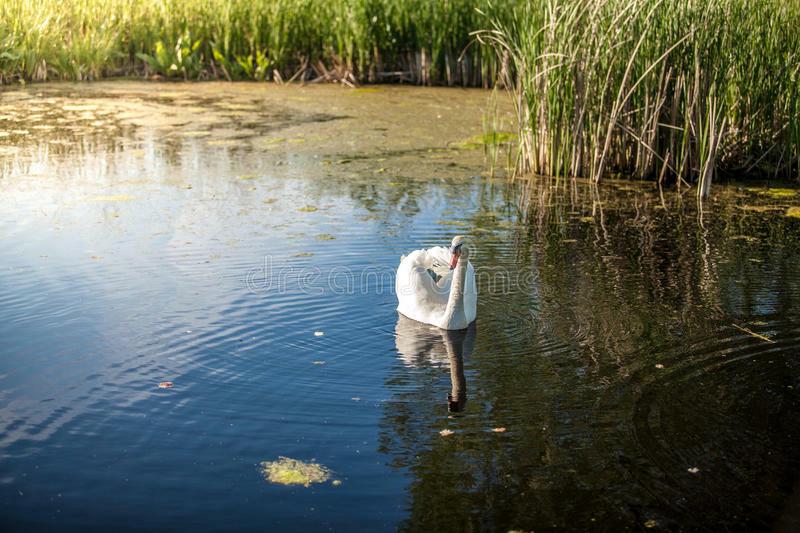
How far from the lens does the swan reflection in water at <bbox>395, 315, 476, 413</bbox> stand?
4.89 meters

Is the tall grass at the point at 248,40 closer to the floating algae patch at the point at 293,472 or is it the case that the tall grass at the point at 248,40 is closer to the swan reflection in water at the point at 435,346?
the swan reflection in water at the point at 435,346

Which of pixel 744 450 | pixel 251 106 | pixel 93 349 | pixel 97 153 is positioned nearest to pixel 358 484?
pixel 744 450

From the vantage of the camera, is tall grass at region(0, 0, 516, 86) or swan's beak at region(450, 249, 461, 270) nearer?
swan's beak at region(450, 249, 461, 270)

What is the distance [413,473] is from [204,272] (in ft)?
9.43

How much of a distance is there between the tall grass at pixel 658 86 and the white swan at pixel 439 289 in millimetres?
3017

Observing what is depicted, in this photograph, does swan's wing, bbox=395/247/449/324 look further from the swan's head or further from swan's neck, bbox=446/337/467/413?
swan's neck, bbox=446/337/467/413

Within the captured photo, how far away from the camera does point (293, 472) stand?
378 centimetres

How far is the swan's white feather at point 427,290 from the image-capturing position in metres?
5.52

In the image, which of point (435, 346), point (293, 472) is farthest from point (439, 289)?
point (293, 472)

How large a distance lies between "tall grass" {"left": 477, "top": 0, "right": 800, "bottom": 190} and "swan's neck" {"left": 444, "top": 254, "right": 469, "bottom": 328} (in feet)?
10.8

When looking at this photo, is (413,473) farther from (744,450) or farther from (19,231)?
(19,231)

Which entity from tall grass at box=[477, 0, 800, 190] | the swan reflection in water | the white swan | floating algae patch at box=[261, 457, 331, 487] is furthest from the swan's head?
tall grass at box=[477, 0, 800, 190]

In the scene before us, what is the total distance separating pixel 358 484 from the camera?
3717 millimetres

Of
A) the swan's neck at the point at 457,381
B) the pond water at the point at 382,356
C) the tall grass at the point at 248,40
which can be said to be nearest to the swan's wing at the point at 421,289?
the pond water at the point at 382,356
